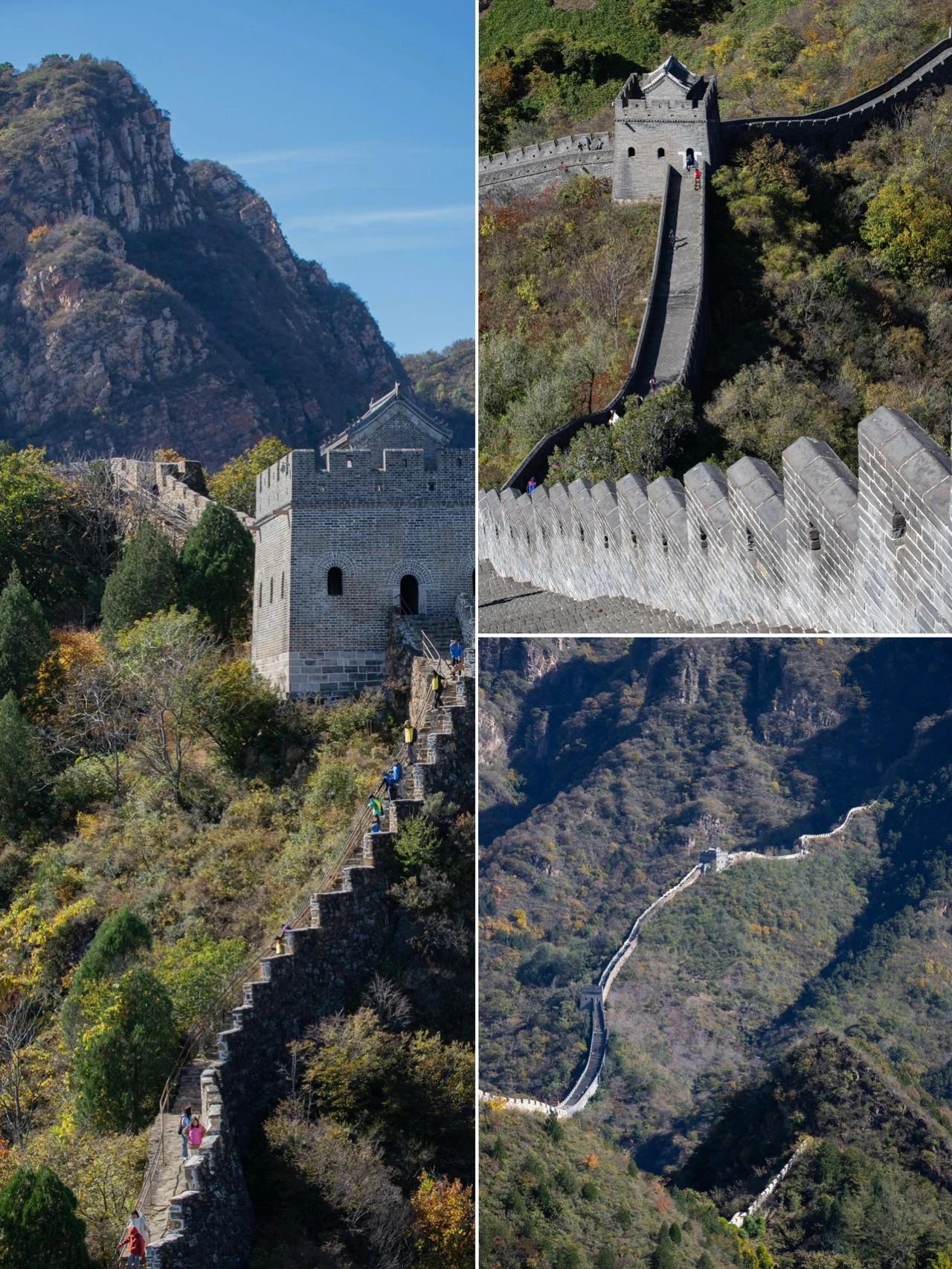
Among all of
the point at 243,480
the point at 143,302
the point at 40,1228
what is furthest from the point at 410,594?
the point at 143,302

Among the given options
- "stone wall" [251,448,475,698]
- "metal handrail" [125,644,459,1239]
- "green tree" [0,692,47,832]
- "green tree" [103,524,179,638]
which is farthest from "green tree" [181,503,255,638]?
"metal handrail" [125,644,459,1239]

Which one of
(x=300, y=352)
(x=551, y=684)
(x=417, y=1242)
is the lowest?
(x=417, y=1242)

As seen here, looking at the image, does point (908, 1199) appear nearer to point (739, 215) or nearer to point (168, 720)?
point (168, 720)

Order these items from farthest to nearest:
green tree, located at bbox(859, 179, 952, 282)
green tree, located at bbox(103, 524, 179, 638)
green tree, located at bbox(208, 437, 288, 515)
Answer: green tree, located at bbox(208, 437, 288, 515)
green tree, located at bbox(859, 179, 952, 282)
green tree, located at bbox(103, 524, 179, 638)

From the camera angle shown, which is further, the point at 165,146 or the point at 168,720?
the point at 165,146

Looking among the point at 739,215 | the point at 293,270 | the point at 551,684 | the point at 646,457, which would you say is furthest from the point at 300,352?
the point at 551,684

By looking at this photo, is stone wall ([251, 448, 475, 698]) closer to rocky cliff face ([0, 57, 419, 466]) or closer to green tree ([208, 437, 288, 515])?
green tree ([208, 437, 288, 515])
